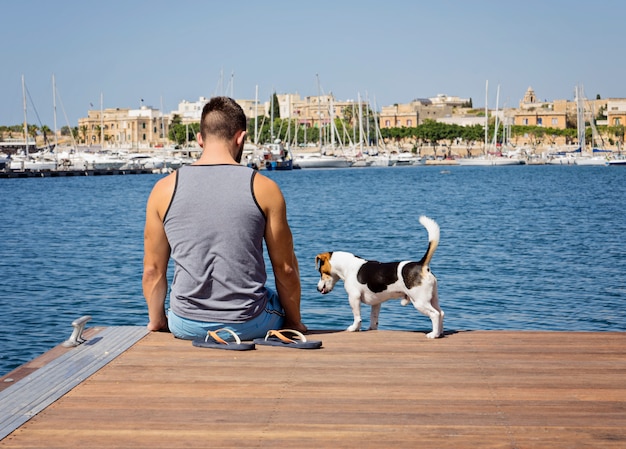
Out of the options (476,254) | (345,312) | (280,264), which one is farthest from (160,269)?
(476,254)

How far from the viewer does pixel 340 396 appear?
3926 mm

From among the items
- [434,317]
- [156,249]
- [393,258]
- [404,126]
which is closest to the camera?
[156,249]

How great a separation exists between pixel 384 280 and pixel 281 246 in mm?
1260

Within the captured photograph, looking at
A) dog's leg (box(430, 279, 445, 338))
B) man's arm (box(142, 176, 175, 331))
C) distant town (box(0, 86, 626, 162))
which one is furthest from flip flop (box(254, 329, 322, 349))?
distant town (box(0, 86, 626, 162))

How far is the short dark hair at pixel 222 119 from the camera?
15.2 ft

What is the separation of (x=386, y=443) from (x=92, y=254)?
2033cm

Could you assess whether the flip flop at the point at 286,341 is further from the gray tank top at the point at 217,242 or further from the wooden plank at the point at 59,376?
the wooden plank at the point at 59,376

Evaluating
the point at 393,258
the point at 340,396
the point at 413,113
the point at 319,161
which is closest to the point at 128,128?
the point at 413,113

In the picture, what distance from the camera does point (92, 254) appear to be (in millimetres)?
22938

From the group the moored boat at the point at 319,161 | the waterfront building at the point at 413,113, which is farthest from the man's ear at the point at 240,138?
the waterfront building at the point at 413,113

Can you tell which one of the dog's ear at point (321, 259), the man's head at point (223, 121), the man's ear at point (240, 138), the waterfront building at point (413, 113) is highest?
the waterfront building at point (413, 113)

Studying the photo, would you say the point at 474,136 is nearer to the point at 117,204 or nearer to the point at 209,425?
the point at 117,204

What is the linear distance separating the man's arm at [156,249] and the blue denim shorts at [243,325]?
116mm

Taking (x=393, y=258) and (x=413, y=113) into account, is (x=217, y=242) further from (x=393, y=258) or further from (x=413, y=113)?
(x=413, y=113)
